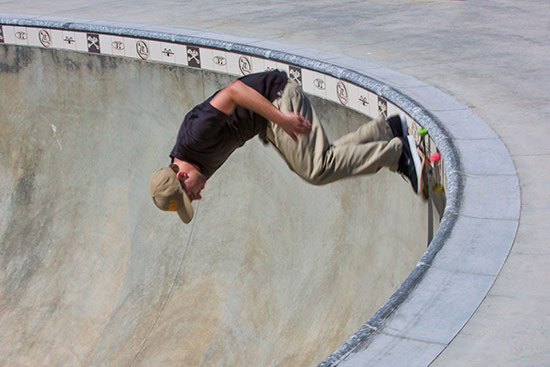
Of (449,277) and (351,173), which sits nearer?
(449,277)

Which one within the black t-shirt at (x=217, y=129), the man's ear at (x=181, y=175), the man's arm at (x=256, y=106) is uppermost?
the man's arm at (x=256, y=106)

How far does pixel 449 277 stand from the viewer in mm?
3516

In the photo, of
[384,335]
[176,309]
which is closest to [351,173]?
[384,335]

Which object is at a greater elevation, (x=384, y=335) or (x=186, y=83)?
(x=384, y=335)

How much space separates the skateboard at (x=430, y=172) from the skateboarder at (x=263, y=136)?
0.61 ft

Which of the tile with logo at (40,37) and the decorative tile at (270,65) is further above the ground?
the decorative tile at (270,65)

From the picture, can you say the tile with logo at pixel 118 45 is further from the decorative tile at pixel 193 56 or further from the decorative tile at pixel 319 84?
the decorative tile at pixel 319 84

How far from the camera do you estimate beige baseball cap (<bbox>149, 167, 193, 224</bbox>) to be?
477 centimetres

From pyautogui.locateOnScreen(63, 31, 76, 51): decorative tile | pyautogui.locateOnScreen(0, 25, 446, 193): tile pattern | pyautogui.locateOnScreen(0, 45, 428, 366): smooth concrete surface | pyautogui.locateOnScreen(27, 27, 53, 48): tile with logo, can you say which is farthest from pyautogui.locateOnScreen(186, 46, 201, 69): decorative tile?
pyautogui.locateOnScreen(27, 27, 53, 48): tile with logo

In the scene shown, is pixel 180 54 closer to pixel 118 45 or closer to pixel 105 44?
pixel 118 45

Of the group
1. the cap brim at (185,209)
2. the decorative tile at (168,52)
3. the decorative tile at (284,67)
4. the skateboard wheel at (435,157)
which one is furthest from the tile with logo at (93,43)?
the skateboard wheel at (435,157)

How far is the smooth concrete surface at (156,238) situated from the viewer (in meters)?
6.42

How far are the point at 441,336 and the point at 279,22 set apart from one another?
22.3ft

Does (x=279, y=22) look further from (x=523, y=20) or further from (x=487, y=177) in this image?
(x=487, y=177)
